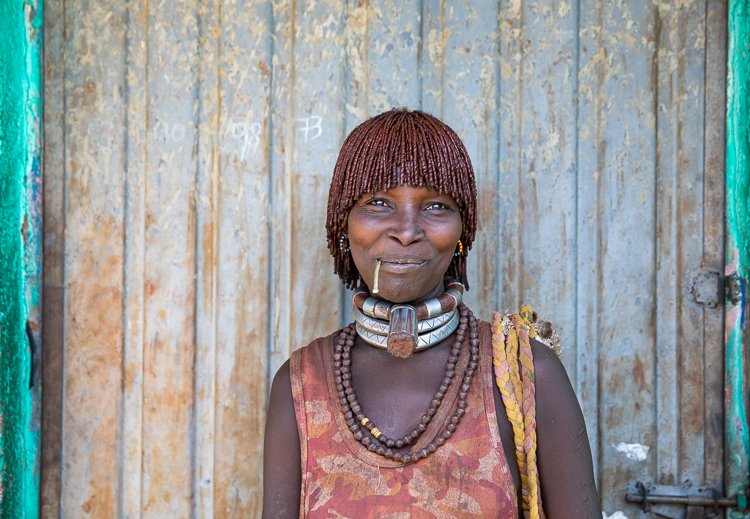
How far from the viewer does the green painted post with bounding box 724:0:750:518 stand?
242 centimetres

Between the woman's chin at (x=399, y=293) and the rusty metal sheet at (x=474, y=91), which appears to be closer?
the woman's chin at (x=399, y=293)

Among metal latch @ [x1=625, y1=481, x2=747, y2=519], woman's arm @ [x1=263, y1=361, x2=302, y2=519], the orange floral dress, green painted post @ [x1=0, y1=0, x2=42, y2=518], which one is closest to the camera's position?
the orange floral dress

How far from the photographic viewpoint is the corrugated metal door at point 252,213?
254cm

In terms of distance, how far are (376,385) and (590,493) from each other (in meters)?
0.56

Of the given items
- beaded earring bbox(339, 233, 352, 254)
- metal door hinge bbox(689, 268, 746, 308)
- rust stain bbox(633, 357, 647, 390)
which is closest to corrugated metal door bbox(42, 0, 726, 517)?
rust stain bbox(633, 357, 647, 390)

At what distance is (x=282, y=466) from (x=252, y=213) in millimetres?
837

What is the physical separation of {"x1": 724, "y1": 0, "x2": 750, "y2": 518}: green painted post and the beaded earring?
45.5 inches

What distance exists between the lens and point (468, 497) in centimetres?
192

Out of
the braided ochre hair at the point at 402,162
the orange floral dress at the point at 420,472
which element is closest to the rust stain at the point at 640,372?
the orange floral dress at the point at 420,472

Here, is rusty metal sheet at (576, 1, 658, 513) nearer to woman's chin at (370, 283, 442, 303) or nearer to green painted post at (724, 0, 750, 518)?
green painted post at (724, 0, 750, 518)

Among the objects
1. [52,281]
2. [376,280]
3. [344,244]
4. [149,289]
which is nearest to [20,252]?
[52,281]

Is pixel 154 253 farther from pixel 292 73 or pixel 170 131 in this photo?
pixel 292 73

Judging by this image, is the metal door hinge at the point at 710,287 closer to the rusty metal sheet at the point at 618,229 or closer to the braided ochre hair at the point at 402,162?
the rusty metal sheet at the point at 618,229

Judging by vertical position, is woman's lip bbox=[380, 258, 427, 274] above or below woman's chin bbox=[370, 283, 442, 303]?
above
